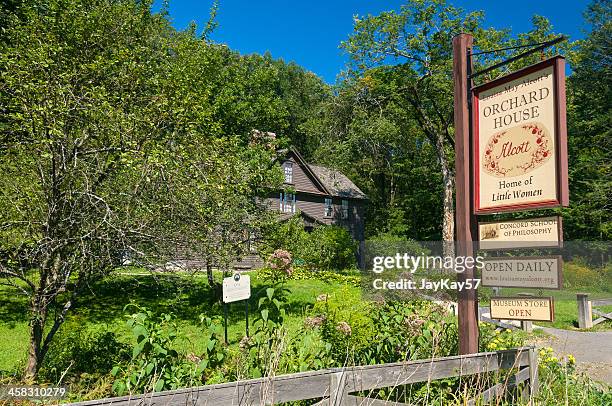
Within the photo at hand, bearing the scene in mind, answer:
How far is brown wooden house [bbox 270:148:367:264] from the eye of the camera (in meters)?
35.9

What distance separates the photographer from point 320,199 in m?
39.0

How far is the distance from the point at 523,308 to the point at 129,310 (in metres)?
11.3

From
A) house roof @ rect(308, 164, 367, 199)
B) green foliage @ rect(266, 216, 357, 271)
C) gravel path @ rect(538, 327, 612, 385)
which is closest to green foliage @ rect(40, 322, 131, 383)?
gravel path @ rect(538, 327, 612, 385)

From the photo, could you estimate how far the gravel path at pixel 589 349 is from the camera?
26.2ft

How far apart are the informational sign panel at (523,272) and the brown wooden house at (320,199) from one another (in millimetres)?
29311

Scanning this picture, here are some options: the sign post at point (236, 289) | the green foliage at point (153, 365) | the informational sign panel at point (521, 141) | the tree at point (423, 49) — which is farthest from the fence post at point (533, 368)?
the tree at point (423, 49)

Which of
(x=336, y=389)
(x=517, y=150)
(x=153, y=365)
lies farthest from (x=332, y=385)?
(x=517, y=150)

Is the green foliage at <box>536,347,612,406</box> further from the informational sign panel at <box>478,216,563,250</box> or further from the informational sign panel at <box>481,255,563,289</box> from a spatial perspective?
the informational sign panel at <box>478,216,563,250</box>

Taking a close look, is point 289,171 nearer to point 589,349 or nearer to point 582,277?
point 582,277

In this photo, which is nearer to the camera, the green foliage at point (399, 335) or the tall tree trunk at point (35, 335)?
the green foliage at point (399, 335)

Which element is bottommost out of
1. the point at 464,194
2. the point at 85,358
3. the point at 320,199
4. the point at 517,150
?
the point at 85,358

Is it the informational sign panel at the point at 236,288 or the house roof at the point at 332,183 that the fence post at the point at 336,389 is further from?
the house roof at the point at 332,183

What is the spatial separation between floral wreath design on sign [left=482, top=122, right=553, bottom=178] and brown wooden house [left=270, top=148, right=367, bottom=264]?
2917 cm

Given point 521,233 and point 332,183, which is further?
point 332,183
